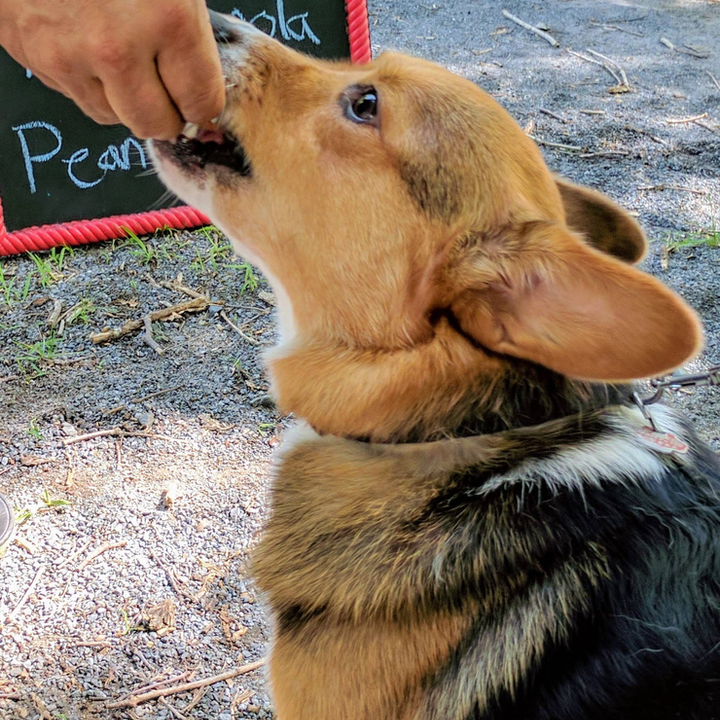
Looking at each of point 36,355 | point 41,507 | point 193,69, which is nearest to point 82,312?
point 36,355

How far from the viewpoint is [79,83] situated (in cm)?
158

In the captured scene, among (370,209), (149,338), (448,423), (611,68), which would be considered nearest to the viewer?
(448,423)

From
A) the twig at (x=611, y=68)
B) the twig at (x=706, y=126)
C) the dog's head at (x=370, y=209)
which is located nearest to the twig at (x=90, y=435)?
the dog's head at (x=370, y=209)

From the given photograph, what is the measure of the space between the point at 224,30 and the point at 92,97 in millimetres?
585

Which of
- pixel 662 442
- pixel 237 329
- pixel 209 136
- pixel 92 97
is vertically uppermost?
pixel 92 97

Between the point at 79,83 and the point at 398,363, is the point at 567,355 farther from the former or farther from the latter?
the point at 79,83

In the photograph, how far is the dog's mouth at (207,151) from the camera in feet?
6.66

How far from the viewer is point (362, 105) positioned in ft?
6.59

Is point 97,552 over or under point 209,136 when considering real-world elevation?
under

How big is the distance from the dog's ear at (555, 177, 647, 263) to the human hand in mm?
1152

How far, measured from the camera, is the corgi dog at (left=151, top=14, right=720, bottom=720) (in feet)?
5.06

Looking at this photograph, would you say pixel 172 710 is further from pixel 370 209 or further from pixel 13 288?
pixel 13 288

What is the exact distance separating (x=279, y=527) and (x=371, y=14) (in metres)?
6.31

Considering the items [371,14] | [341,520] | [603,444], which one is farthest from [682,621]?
[371,14]
